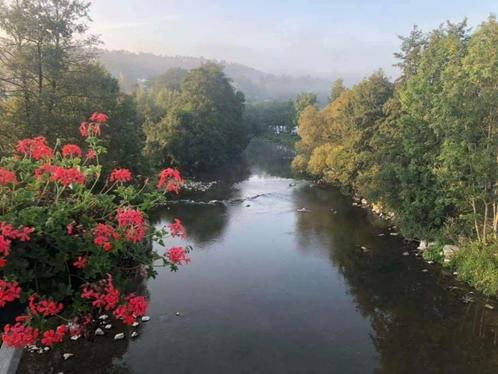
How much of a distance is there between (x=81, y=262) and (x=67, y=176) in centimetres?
102

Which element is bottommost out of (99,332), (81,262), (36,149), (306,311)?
(99,332)

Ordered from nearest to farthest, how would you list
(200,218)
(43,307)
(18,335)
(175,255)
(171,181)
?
(18,335)
(43,307)
(175,255)
(171,181)
(200,218)

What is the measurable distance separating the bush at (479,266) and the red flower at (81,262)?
19.0 metres

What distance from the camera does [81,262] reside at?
4145mm

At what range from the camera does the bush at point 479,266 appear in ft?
62.7

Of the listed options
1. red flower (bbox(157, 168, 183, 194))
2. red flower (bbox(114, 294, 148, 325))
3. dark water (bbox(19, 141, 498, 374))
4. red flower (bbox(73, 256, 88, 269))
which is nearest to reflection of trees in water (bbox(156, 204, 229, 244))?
dark water (bbox(19, 141, 498, 374))

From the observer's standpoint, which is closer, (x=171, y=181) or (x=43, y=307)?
(x=43, y=307)

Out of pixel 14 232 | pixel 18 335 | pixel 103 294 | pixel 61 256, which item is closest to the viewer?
pixel 14 232

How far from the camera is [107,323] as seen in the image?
1630 cm

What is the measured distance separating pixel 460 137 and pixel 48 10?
21.1 m

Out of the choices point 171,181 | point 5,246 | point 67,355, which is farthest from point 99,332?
point 5,246

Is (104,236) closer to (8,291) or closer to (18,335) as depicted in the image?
(8,291)

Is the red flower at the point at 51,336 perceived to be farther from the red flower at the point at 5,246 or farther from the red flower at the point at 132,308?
the red flower at the point at 5,246

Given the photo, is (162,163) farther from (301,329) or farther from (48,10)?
(301,329)
